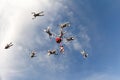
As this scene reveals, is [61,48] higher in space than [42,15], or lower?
lower

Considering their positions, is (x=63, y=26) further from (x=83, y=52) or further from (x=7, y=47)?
(x=7, y=47)

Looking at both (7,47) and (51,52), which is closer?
(7,47)

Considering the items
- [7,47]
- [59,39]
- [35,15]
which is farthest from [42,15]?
[7,47]

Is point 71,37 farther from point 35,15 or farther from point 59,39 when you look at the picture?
point 35,15

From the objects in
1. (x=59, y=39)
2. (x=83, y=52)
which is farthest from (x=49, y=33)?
(x=83, y=52)

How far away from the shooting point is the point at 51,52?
10825 cm

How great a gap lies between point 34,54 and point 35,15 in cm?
1602

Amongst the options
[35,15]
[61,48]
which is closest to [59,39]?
[61,48]

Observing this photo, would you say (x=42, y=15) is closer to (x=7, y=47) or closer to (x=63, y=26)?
(x=63, y=26)

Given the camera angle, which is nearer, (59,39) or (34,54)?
(59,39)

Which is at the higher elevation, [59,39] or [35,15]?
[35,15]

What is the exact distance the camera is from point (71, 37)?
351ft

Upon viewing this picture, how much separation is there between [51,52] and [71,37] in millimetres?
9869

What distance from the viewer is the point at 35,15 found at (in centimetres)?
10138
